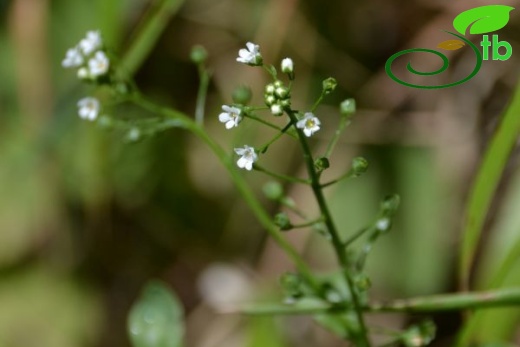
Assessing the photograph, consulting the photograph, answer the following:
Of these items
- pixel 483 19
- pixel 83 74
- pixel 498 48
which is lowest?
pixel 83 74

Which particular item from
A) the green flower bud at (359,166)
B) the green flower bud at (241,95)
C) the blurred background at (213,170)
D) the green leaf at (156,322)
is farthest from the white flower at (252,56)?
the blurred background at (213,170)

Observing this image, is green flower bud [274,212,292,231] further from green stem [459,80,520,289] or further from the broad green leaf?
the broad green leaf

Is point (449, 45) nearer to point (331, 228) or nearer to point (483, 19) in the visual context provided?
point (483, 19)

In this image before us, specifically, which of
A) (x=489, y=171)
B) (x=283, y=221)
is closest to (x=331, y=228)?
(x=283, y=221)

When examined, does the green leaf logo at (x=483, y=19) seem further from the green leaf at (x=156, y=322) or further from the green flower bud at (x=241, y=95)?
the green leaf at (x=156, y=322)

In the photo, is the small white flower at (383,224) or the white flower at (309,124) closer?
the white flower at (309,124)

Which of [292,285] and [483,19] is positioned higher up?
[483,19]
